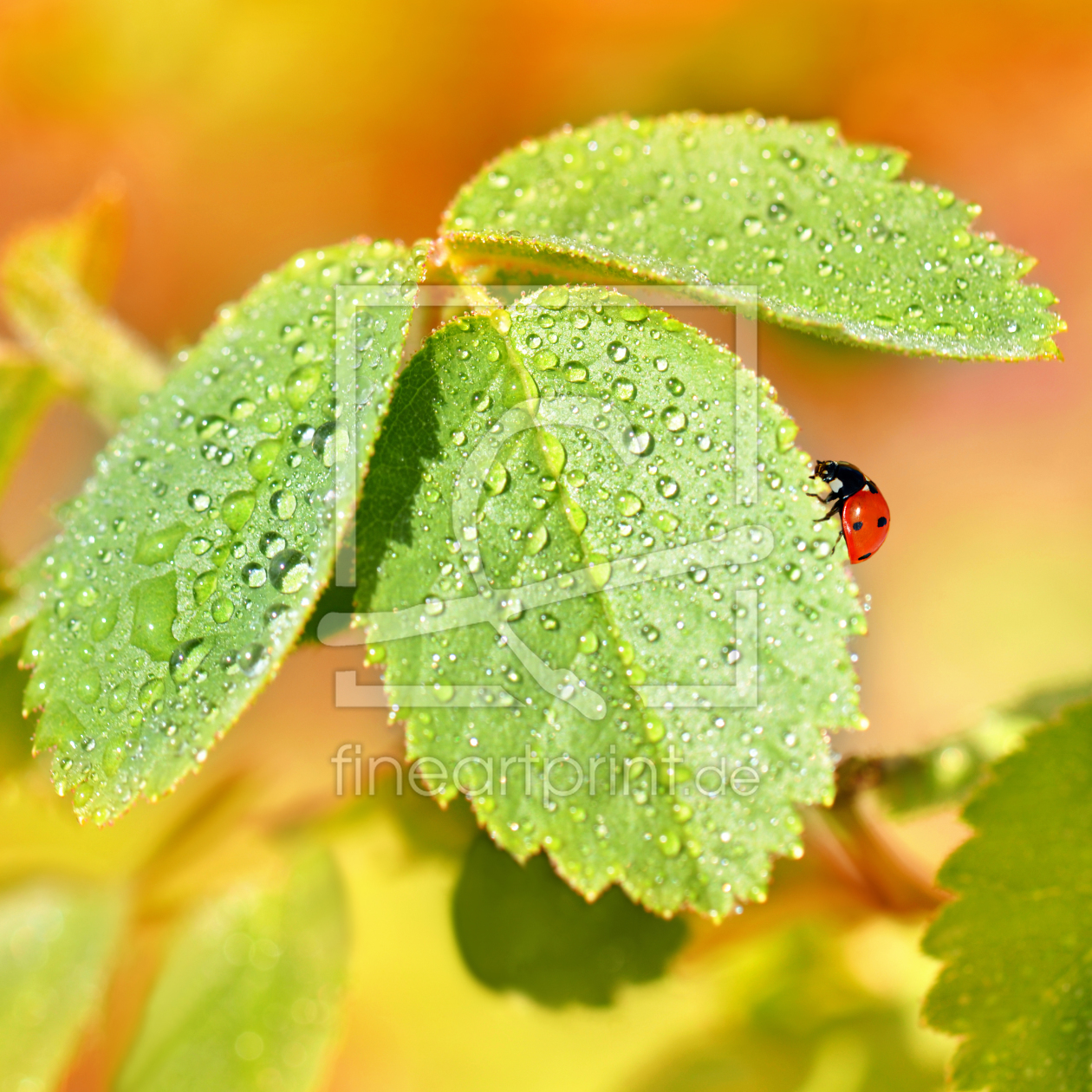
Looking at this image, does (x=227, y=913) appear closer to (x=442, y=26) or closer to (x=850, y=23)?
(x=442, y=26)

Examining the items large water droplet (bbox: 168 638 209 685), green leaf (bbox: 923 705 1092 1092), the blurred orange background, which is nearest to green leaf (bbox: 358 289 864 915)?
large water droplet (bbox: 168 638 209 685)

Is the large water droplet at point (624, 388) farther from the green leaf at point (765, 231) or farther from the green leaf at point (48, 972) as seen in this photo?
the green leaf at point (48, 972)

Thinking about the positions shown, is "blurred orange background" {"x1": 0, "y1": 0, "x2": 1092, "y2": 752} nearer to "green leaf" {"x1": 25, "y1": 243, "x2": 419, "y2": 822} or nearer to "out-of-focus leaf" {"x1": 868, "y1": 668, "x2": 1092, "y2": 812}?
"out-of-focus leaf" {"x1": 868, "y1": 668, "x2": 1092, "y2": 812}

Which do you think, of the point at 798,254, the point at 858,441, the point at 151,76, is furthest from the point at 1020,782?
the point at 151,76

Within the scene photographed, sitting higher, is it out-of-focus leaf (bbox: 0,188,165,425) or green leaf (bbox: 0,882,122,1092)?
out-of-focus leaf (bbox: 0,188,165,425)

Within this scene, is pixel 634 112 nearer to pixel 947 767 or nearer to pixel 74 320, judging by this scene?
pixel 74 320

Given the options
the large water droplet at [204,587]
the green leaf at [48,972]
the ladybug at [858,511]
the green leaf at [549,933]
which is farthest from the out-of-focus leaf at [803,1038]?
the large water droplet at [204,587]
